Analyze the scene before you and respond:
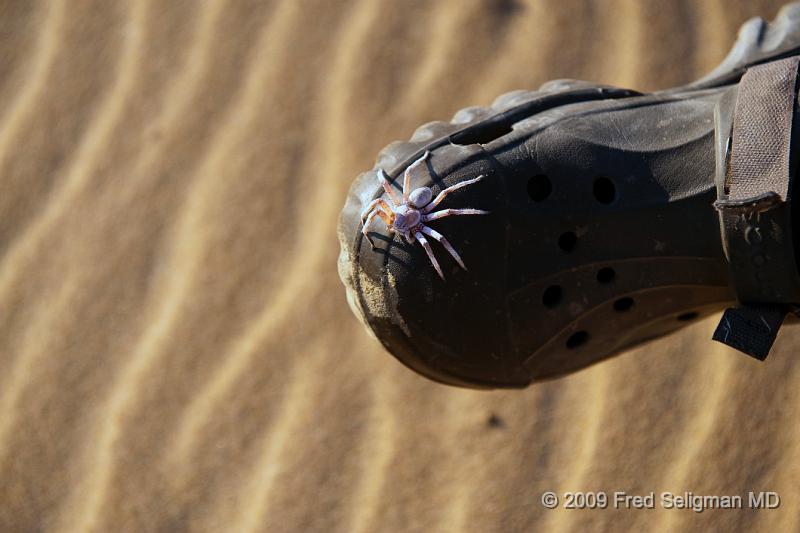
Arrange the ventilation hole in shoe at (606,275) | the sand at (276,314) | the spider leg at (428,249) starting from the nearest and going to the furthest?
the spider leg at (428,249) < the ventilation hole in shoe at (606,275) < the sand at (276,314)

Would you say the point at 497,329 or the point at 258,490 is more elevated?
the point at 497,329

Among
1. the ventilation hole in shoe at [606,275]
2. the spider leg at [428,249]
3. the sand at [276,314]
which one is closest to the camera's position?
the spider leg at [428,249]

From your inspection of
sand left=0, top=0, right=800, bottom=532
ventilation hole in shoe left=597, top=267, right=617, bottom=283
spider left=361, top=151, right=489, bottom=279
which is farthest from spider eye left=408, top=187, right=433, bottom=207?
sand left=0, top=0, right=800, bottom=532

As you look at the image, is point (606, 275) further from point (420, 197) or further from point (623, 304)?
point (420, 197)

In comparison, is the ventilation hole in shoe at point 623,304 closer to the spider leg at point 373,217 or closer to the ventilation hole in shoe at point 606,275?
the ventilation hole in shoe at point 606,275

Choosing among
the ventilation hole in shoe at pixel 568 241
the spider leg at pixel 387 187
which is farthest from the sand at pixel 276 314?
the spider leg at pixel 387 187

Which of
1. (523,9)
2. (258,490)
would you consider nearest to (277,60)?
(523,9)

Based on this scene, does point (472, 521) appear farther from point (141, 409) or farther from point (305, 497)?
point (141, 409)
